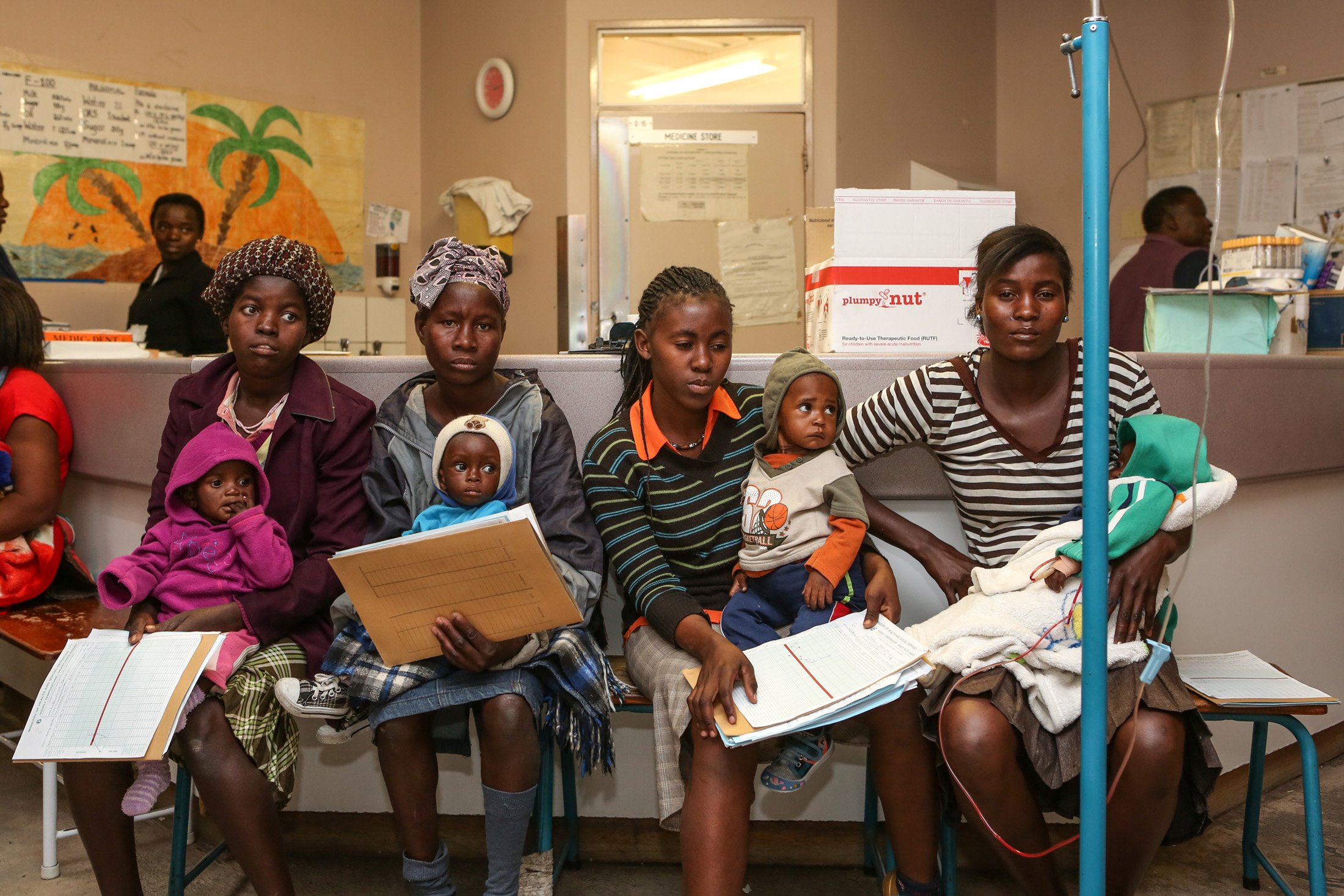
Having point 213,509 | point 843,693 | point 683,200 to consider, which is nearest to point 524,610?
point 843,693

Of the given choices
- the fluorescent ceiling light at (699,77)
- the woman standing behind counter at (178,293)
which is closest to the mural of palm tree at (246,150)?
the woman standing behind counter at (178,293)

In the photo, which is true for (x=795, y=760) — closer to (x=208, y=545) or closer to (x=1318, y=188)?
(x=208, y=545)

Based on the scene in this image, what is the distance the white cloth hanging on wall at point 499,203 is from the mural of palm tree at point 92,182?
153 centimetres

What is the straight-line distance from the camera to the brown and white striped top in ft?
5.86

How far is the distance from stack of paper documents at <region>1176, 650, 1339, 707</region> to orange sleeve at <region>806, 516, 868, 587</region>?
0.61 m

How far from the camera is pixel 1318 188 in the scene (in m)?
4.44

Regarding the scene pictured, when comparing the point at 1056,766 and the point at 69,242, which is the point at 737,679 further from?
the point at 69,242

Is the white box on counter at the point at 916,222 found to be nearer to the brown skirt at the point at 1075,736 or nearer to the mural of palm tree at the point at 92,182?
the brown skirt at the point at 1075,736

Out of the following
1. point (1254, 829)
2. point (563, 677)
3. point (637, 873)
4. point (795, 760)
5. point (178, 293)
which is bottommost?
point (637, 873)

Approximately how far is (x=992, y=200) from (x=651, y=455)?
102 centimetres

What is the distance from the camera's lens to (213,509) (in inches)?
71.4

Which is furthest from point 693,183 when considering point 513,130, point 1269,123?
point 1269,123

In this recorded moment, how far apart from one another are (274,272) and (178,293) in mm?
2456

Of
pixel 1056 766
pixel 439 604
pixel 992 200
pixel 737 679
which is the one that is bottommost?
pixel 1056 766
